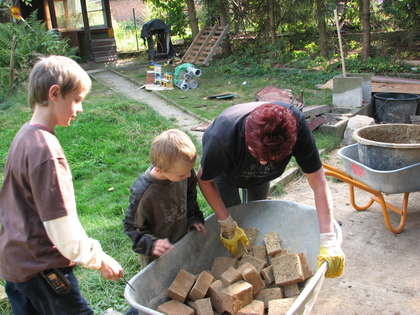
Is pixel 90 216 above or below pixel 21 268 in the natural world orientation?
below

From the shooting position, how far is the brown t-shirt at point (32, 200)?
57.1 inches

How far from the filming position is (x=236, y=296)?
6.44 ft

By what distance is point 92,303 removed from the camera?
255cm

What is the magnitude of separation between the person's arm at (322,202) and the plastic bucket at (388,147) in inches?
49.8

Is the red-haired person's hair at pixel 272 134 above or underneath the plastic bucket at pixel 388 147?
above

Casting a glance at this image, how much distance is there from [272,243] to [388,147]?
141 cm

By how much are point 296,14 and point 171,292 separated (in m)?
12.2

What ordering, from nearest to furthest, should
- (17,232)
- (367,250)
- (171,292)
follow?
(17,232) → (171,292) → (367,250)

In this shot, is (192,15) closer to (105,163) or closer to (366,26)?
(366,26)

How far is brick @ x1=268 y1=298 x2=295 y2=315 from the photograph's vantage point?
1.90 m

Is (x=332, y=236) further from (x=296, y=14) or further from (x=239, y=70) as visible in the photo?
(x=296, y=14)

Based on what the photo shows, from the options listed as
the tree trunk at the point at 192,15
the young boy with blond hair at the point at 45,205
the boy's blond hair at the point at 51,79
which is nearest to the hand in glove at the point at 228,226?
the young boy with blond hair at the point at 45,205

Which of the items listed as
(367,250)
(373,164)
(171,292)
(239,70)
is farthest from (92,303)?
(239,70)

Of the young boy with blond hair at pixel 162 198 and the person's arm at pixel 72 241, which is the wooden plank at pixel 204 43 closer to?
the young boy with blond hair at pixel 162 198
